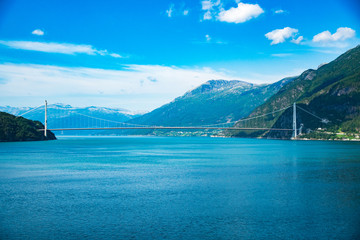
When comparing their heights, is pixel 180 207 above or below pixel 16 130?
below

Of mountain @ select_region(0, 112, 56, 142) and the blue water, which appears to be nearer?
the blue water

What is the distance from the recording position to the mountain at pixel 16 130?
5374 inches

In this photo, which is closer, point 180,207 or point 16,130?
point 180,207

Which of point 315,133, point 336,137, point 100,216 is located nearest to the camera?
point 100,216

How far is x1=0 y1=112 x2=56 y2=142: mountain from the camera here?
448 ft

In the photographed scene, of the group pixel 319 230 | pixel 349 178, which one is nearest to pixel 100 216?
pixel 319 230

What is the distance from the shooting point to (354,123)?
588 feet

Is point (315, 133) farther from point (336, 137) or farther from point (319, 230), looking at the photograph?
point (319, 230)

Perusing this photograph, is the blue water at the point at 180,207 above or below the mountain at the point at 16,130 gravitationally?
below

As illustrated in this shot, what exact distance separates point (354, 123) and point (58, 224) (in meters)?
189

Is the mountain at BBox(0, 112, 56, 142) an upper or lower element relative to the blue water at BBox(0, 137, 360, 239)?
upper

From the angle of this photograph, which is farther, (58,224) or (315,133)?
(315,133)

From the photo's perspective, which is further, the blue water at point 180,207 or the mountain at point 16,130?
the mountain at point 16,130

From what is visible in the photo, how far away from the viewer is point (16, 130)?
142000 millimetres
